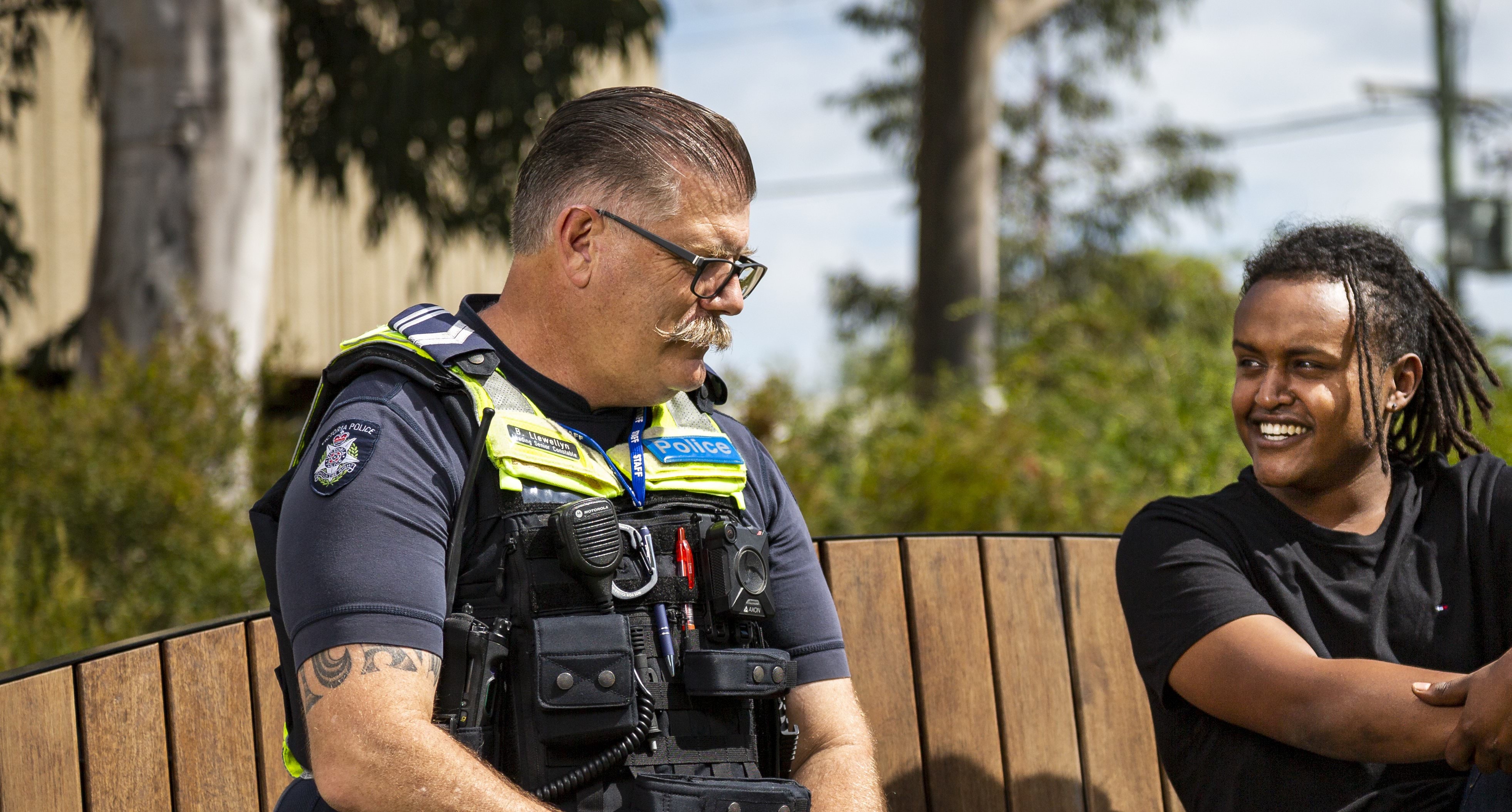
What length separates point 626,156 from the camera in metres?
2.26

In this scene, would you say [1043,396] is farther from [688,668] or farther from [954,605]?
[688,668]

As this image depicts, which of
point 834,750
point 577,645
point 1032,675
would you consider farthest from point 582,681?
point 1032,675

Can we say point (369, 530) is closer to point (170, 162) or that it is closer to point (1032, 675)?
point (1032, 675)

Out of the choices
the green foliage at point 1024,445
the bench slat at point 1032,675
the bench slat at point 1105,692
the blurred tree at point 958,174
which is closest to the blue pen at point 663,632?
the bench slat at point 1032,675

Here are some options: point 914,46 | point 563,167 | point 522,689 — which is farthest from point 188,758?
point 914,46

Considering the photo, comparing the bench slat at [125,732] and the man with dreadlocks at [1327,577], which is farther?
the bench slat at [125,732]

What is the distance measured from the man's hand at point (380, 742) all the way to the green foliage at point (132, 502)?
3.10m

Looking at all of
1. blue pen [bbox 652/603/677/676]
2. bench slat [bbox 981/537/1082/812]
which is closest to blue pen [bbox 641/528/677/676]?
blue pen [bbox 652/603/677/676]

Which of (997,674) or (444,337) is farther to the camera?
(997,674)

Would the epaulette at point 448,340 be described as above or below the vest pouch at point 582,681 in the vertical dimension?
above

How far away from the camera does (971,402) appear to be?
23.9ft

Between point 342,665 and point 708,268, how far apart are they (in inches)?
34.4

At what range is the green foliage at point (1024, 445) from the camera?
5.67m

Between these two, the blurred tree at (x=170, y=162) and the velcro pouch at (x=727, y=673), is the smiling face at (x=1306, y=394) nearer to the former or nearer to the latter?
the velcro pouch at (x=727, y=673)
